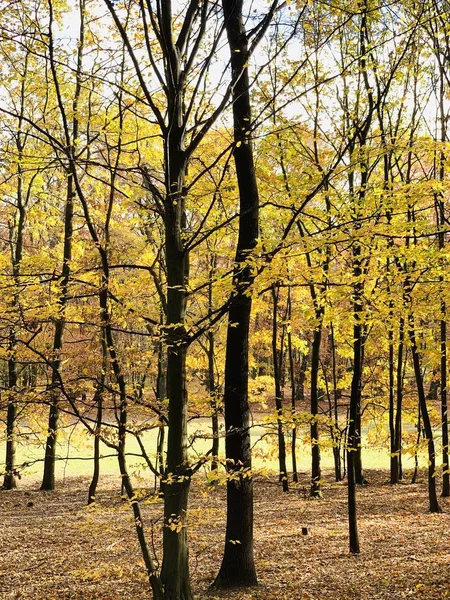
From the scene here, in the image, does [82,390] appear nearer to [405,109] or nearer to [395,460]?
[405,109]

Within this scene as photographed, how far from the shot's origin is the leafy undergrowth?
21.9 feet

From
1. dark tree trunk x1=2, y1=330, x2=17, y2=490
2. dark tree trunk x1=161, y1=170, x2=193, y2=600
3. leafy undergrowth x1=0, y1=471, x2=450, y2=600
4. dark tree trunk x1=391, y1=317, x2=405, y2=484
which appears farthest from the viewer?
dark tree trunk x1=391, y1=317, x2=405, y2=484

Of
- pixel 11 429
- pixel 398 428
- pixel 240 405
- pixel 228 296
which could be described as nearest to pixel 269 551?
pixel 240 405

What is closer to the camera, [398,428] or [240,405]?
[240,405]

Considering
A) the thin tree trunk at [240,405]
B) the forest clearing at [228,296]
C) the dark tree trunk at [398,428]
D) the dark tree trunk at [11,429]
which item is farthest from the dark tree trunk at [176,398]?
the dark tree trunk at [398,428]

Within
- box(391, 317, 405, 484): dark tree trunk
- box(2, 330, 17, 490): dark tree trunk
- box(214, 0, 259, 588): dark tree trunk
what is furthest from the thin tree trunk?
box(391, 317, 405, 484): dark tree trunk

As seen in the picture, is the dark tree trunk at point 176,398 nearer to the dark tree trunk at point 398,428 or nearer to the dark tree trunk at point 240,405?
the dark tree trunk at point 240,405

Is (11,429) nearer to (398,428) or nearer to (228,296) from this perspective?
(228,296)

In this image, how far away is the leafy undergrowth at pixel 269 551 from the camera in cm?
668

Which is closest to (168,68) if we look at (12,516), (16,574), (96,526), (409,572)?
(96,526)

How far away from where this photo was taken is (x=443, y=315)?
754cm

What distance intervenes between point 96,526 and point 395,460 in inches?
493

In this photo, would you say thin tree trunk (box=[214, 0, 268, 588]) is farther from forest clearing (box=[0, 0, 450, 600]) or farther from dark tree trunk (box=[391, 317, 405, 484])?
dark tree trunk (box=[391, 317, 405, 484])

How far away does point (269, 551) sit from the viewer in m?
8.76
